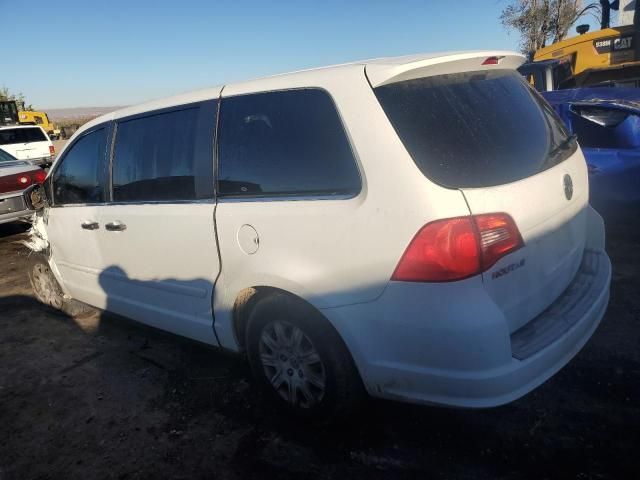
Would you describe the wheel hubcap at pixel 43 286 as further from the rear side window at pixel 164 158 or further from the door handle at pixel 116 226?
the rear side window at pixel 164 158

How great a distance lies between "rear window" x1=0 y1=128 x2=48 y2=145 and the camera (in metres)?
16.6

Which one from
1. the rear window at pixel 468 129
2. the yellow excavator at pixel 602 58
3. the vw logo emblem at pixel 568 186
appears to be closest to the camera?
the rear window at pixel 468 129

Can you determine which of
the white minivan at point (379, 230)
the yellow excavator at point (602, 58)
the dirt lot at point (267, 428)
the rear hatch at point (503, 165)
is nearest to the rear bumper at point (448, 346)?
the white minivan at point (379, 230)

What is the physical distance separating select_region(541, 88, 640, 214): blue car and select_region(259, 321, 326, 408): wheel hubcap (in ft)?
13.6

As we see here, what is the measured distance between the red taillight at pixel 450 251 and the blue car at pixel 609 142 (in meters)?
3.88

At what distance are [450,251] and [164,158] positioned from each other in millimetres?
1908

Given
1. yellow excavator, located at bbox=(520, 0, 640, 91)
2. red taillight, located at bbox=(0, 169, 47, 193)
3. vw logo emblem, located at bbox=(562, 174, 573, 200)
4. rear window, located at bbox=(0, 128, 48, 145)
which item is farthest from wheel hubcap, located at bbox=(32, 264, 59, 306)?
rear window, located at bbox=(0, 128, 48, 145)

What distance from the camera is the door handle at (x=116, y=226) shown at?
3334 mm

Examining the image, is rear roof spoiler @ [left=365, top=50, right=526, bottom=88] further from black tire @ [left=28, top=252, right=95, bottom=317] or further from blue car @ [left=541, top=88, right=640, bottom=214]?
black tire @ [left=28, top=252, right=95, bottom=317]

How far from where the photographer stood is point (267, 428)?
276 cm

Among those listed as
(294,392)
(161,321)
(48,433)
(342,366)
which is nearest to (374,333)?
(342,366)

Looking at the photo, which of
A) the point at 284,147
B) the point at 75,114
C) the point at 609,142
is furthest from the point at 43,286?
the point at 75,114

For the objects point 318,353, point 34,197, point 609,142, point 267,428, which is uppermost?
point 34,197

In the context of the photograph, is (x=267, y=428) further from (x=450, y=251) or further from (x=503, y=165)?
(x=503, y=165)
